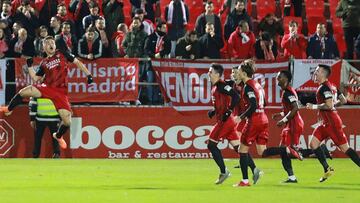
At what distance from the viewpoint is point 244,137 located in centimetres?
1641

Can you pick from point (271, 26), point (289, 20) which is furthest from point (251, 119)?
point (289, 20)

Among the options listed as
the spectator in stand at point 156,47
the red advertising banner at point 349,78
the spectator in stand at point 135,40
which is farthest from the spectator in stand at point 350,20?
the spectator in stand at point 135,40

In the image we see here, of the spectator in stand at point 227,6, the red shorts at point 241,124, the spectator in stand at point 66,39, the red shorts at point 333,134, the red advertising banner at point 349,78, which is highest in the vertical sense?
the spectator in stand at point 227,6

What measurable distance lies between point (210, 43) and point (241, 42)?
2.41 ft

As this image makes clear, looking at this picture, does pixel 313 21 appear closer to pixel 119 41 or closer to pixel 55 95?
pixel 119 41

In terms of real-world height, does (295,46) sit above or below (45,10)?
below

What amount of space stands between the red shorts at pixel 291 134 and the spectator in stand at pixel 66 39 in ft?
23.3

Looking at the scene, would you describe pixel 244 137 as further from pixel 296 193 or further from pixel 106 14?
pixel 106 14

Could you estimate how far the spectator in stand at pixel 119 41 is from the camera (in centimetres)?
2436

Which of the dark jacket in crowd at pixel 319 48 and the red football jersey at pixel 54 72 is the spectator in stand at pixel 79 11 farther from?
the dark jacket in crowd at pixel 319 48

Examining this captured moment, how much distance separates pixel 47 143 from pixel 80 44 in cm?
257

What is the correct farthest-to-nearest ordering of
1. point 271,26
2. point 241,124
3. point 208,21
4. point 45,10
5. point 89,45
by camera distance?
point 271,26, point 45,10, point 208,21, point 89,45, point 241,124

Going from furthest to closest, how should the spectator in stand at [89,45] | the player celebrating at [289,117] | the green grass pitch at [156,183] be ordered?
the spectator in stand at [89,45] → the player celebrating at [289,117] → the green grass pitch at [156,183]

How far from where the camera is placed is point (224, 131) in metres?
16.9
